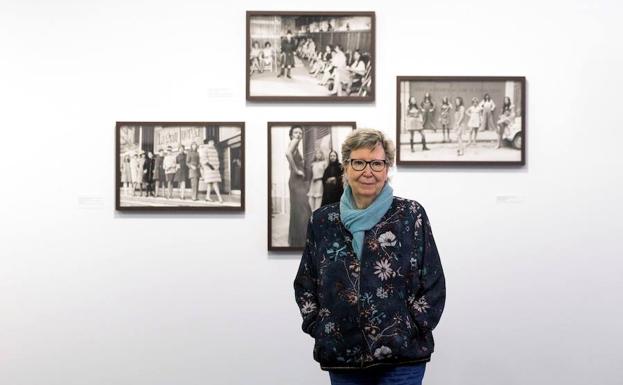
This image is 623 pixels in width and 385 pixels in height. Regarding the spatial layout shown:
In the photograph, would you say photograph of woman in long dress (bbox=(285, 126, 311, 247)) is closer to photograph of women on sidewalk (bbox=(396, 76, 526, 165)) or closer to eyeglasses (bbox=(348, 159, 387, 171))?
photograph of women on sidewalk (bbox=(396, 76, 526, 165))

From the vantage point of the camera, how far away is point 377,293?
2732 millimetres

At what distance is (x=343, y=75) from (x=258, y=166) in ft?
2.57

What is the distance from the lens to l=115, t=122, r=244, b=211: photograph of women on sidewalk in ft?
13.8

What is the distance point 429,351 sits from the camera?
282cm

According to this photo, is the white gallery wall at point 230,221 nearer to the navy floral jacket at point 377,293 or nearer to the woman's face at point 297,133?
the woman's face at point 297,133

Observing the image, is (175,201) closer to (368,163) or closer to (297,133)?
(297,133)

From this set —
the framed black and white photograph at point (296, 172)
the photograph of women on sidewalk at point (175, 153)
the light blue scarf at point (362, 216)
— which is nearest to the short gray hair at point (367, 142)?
the light blue scarf at point (362, 216)

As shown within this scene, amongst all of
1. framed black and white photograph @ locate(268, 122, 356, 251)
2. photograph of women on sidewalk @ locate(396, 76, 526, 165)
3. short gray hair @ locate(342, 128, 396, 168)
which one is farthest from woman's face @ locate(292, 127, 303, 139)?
short gray hair @ locate(342, 128, 396, 168)

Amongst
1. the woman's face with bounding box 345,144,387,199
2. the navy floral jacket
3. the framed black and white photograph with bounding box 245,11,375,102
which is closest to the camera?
the navy floral jacket

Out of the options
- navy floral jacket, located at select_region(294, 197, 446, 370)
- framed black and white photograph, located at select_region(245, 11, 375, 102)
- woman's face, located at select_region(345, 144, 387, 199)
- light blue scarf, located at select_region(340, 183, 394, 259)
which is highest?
framed black and white photograph, located at select_region(245, 11, 375, 102)

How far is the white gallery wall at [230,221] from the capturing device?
13.8ft

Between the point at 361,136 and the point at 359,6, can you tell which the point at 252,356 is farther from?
the point at 359,6
